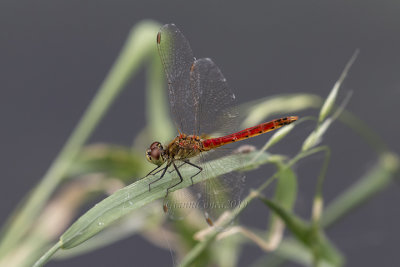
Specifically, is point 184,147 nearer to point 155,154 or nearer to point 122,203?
point 155,154

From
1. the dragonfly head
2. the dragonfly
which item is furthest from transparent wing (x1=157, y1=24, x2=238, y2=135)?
the dragonfly head

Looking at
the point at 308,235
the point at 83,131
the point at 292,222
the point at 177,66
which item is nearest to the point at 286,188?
the point at 292,222

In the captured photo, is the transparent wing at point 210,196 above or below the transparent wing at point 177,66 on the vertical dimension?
below

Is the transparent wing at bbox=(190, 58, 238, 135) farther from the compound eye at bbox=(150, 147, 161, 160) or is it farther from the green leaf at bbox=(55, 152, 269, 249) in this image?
the green leaf at bbox=(55, 152, 269, 249)

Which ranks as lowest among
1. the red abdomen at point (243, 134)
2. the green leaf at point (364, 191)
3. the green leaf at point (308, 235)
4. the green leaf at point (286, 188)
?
the green leaf at point (364, 191)

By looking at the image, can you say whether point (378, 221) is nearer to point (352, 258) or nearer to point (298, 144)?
point (352, 258)

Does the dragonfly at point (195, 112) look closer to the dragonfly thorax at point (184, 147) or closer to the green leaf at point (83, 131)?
the dragonfly thorax at point (184, 147)

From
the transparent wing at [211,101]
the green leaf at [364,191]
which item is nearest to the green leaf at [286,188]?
the transparent wing at [211,101]
